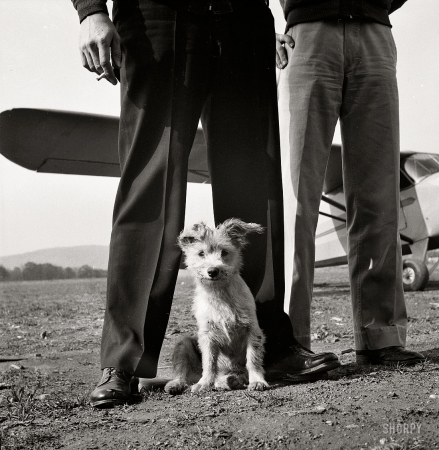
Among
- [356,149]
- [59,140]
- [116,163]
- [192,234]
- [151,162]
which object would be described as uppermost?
[59,140]

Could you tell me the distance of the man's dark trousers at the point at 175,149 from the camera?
2273 millimetres

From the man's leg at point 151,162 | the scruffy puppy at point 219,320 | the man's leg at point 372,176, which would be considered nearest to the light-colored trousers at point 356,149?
the man's leg at point 372,176

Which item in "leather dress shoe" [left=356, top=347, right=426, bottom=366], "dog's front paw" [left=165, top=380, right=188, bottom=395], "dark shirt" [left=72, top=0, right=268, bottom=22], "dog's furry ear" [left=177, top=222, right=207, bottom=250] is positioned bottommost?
"dog's front paw" [left=165, top=380, right=188, bottom=395]

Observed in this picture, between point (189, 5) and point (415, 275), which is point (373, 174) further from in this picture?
point (415, 275)

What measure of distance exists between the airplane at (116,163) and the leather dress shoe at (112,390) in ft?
19.6

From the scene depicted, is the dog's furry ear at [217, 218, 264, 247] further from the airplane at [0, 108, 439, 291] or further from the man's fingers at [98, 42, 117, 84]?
the airplane at [0, 108, 439, 291]

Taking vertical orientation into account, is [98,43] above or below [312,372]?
above

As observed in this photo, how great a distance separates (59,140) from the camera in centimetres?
814

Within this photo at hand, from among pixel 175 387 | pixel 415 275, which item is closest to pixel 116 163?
pixel 415 275

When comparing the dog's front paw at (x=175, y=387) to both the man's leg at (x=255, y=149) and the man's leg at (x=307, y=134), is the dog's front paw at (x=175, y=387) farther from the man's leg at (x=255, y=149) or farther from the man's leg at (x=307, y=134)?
the man's leg at (x=307, y=134)

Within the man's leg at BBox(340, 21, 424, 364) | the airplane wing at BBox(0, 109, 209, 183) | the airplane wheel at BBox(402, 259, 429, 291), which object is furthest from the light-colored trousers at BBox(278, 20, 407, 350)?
the airplane wheel at BBox(402, 259, 429, 291)

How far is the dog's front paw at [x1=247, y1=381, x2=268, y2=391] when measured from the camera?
7.57ft

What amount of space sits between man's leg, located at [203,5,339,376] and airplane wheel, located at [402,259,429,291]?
683cm

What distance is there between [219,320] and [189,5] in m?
1.46
